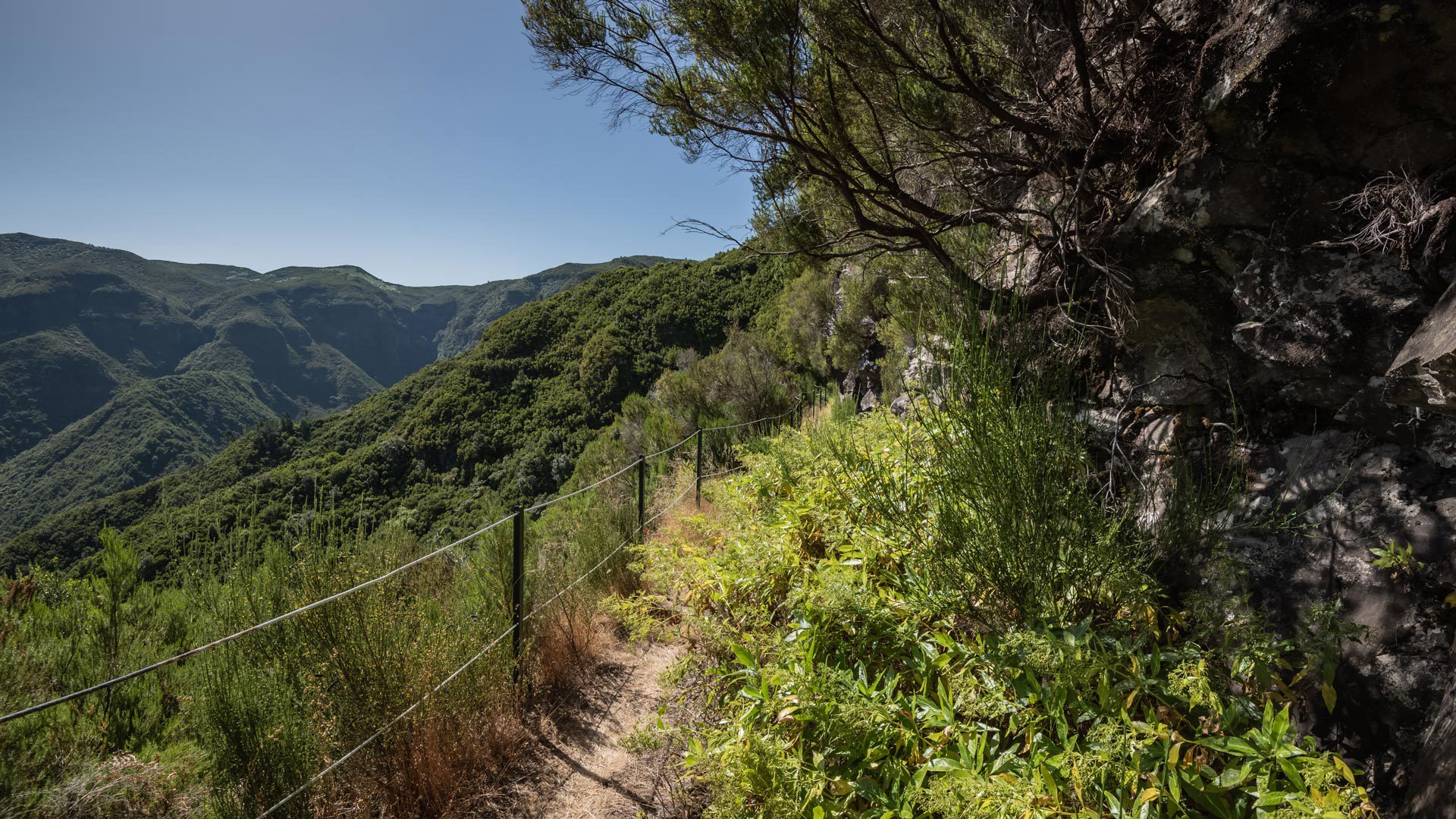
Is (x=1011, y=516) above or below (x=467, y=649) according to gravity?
above

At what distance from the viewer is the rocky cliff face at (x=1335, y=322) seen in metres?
1.52

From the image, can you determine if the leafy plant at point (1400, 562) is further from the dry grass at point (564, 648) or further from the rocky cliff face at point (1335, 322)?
the dry grass at point (564, 648)

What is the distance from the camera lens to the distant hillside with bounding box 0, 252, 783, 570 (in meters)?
27.8

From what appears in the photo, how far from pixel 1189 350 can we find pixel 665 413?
826 centimetres

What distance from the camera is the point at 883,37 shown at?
2.69 metres

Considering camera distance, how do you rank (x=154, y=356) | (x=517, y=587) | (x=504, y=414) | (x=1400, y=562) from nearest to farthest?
1. (x=1400, y=562)
2. (x=517, y=587)
3. (x=504, y=414)
4. (x=154, y=356)

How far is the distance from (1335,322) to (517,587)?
135 inches

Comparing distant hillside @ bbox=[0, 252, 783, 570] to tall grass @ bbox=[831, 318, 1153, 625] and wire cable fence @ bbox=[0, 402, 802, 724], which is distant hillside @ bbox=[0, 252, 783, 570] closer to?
wire cable fence @ bbox=[0, 402, 802, 724]

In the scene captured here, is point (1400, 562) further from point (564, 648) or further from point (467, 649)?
point (564, 648)

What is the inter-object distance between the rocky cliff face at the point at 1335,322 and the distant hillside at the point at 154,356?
67.5 meters

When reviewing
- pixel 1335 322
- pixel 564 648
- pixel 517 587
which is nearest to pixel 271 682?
pixel 517 587

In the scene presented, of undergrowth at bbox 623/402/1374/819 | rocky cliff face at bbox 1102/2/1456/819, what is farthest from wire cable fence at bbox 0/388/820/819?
rocky cliff face at bbox 1102/2/1456/819

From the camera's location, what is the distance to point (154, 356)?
146250mm

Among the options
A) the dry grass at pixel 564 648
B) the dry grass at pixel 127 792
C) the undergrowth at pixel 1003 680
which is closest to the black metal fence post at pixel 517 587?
the dry grass at pixel 564 648
